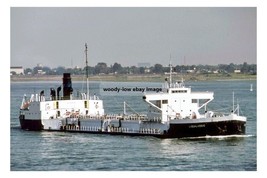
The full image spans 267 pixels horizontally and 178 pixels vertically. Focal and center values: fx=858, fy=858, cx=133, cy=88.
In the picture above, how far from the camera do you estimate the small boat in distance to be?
3641 cm

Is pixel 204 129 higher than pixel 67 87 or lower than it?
lower

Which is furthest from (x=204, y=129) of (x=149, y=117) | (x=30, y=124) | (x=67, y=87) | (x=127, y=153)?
(x=30, y=124)

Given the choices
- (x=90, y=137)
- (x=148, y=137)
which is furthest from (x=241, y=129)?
Result: (x=90, y=137)

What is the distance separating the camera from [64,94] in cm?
4434

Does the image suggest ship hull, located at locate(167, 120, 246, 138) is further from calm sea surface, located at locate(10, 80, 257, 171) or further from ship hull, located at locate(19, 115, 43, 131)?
ship hull, located at locate(19, 115, 43, 131)

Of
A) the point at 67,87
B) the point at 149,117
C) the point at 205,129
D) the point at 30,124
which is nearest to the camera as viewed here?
the point at 205,129

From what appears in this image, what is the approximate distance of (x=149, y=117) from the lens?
38.3m

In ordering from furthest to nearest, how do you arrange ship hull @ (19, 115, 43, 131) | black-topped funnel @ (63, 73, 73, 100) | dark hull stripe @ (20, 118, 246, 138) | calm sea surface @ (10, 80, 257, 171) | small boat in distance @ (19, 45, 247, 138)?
black-topped funnel @ (63, 73, 73, 100) < ship hull @ (19, 115, 43, 131) < small boat in distance @ (19, 45, 247, 138) < dark hull stripe @ (20, 118, 246, 138) < calm sea surface @ (10, 80, 257, 171)

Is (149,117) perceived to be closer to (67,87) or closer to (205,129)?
(205,129)

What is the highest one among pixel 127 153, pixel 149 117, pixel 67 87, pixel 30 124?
pixel 67 87

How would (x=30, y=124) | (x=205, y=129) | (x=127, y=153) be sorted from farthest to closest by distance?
(x=30, y=124), (x=205, y=129), (x=127, y=153)

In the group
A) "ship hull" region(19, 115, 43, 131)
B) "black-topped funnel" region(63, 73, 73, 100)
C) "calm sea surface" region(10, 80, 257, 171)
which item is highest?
"black-topped funnel" region(63, 73, 73, 100)

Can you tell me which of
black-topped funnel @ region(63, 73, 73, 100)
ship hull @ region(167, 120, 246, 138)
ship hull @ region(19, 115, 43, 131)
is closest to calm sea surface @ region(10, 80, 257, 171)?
ship hull @ region(167, 120, 246, 138)

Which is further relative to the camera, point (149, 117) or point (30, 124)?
point (30, 124)
